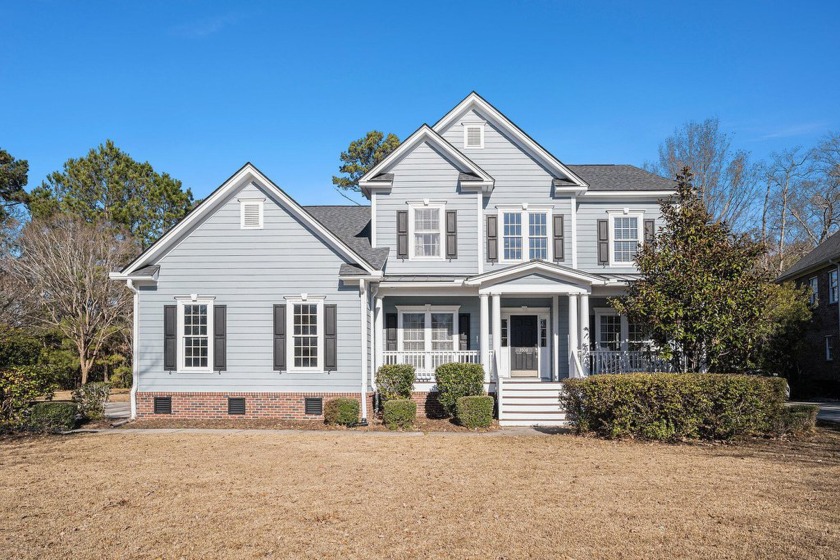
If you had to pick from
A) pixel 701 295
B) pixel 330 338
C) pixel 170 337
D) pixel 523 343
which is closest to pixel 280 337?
pixel 330 338

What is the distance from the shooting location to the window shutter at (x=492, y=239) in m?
20.2

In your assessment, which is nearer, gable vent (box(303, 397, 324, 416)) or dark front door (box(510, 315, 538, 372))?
gable vent (box(303, 397, 324, 416))

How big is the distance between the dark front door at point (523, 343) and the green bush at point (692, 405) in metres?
6.75

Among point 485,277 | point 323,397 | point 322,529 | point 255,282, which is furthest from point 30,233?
point 322,529

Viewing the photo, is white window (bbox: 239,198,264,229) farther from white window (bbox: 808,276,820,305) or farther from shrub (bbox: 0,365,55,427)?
white window (bbox: 808,276,820,305)

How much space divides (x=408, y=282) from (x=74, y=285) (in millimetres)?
16371

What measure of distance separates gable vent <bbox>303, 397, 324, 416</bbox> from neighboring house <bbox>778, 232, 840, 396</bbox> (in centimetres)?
1873

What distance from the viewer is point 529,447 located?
517 inches

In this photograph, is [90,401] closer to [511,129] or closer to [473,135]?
[473,135]

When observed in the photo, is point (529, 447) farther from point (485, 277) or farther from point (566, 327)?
point (566, 327)

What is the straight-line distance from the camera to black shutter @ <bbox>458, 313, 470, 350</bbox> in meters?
20.2

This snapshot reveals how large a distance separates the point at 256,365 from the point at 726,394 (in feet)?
37.3

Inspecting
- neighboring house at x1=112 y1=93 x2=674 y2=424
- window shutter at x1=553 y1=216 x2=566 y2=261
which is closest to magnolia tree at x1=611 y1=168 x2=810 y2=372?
neighboring house at x1=112 y1=93 x2=674 y2=424

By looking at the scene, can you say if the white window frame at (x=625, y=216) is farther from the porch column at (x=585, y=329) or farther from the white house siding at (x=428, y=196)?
the white house siding at (x=428, y=196)
